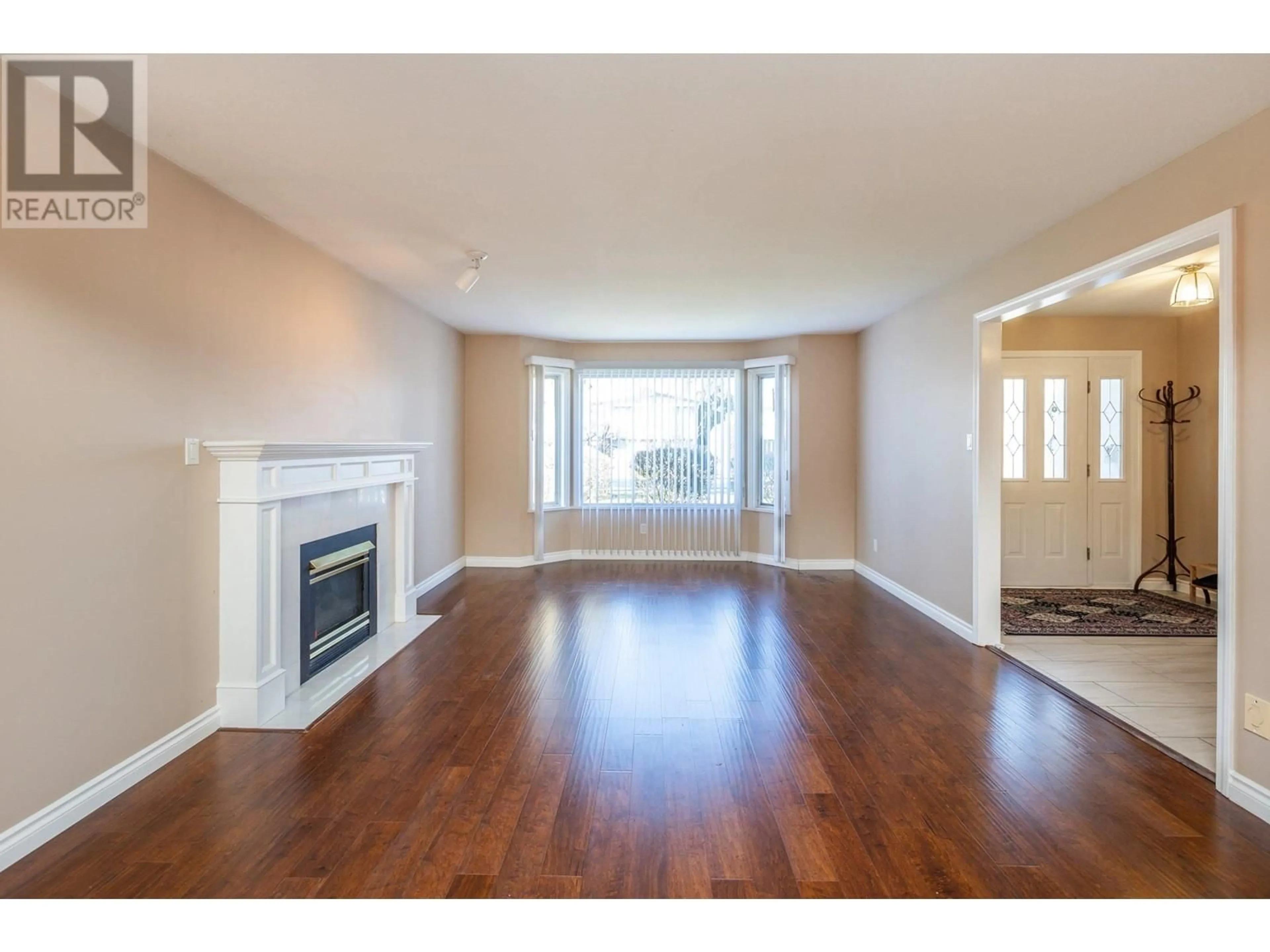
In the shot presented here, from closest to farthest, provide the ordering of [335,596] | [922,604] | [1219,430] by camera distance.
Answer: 1. [1219,430]
2. [335,596]
3. [922,604]

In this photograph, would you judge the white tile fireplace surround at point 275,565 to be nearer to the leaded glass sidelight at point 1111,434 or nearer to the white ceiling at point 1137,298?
the white ceiling at point 1137,298

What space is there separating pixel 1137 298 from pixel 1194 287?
1217 mm

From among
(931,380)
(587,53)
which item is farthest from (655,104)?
(931,380)

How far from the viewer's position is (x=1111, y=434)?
18.8ft

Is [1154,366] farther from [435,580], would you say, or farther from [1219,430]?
[435,580]

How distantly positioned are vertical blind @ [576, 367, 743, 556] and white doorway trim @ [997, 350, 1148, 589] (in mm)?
2793

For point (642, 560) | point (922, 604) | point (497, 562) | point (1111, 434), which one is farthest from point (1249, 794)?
point (497, 562)

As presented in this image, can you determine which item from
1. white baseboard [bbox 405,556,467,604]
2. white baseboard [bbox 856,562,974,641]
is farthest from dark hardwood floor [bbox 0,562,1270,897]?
white baseboard [bbox 405,556,467,604]

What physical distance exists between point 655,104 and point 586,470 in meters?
5.10

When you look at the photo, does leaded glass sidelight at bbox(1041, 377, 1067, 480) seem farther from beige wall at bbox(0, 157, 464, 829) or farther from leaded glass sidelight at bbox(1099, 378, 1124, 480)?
beige wall at bbox(0, 157, 464, 829)

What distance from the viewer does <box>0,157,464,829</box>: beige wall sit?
6.16 feet

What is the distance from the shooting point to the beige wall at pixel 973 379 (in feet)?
6.97

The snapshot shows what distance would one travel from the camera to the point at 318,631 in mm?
3441
